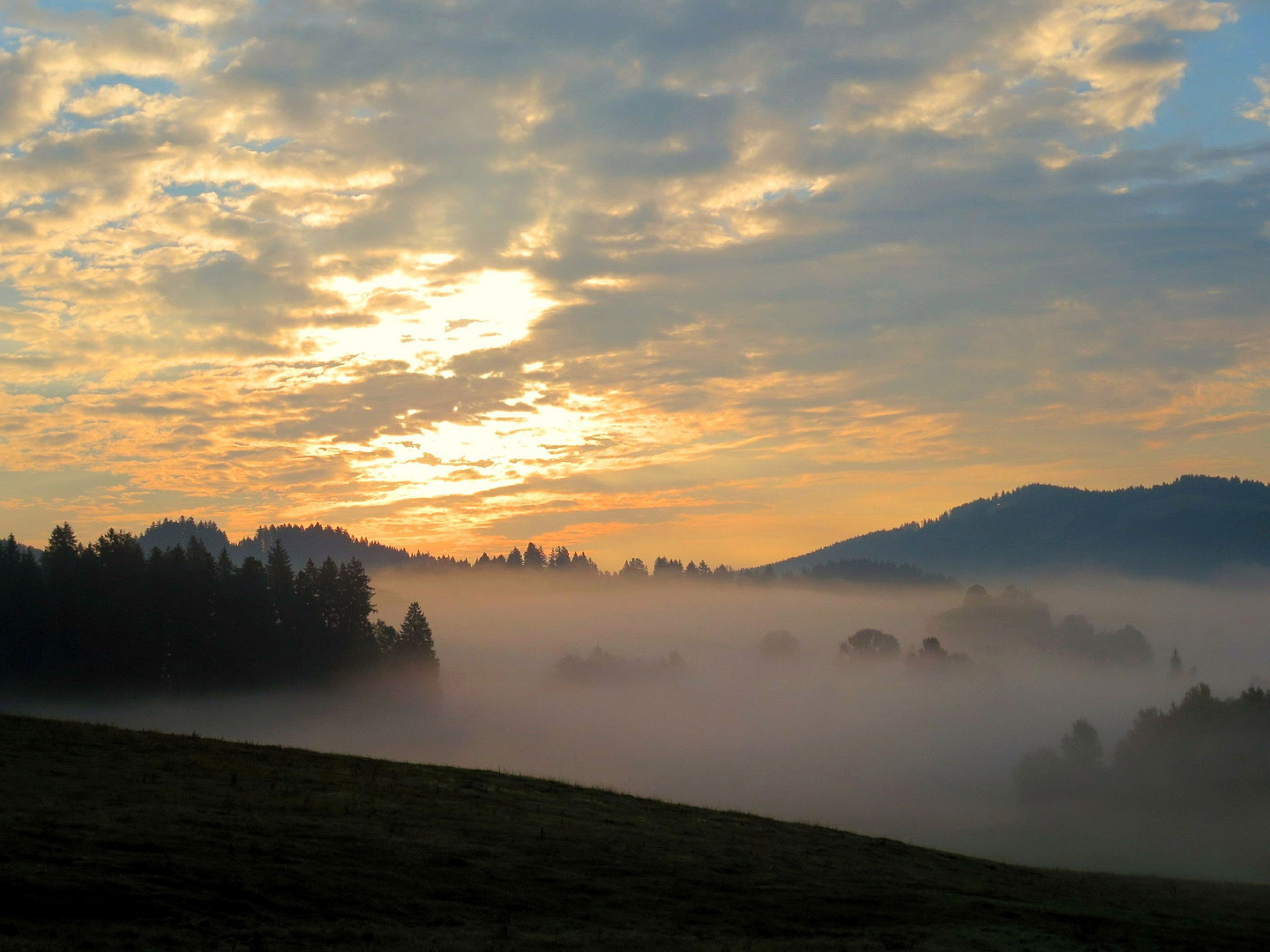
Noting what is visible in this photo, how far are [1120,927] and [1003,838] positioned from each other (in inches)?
2572

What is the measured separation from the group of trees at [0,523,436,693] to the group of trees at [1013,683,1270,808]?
80820mm

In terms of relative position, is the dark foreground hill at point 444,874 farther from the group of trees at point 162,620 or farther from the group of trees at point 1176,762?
the group of trees at point 1176,762

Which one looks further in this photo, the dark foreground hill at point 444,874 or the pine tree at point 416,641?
the pine tree at point 416,641

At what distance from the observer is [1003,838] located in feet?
288

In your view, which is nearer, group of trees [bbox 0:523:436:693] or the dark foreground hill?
the dark foreground hill

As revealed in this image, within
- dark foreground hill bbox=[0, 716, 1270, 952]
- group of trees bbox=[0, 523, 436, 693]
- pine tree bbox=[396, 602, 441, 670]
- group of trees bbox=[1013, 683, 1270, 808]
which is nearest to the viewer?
dark foreground hill bbox=[0, 716, 1270, 952]

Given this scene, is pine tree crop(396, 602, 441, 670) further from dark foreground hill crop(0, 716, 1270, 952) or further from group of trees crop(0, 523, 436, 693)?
dark foreground hill crop(0, 716, 1270, 952)

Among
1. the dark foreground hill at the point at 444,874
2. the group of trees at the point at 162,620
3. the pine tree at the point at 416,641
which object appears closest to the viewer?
the dark foreground hill at the point at 444,874

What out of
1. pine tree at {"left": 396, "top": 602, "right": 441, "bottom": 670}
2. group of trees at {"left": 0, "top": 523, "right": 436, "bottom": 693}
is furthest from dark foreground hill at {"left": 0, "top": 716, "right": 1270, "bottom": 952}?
pine tree at {"left": 396, "top": 602, "right": 441, "bottom": 670}

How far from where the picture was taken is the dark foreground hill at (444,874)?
19.1 meters

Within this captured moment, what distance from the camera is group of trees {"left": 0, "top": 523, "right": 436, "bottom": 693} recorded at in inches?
3093

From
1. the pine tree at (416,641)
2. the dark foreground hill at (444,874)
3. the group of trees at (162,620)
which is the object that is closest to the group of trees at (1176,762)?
the dark foreground hill at (444,874)

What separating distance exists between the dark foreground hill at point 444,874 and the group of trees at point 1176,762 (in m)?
59.2

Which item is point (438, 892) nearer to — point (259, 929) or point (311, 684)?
point (259, 929)
